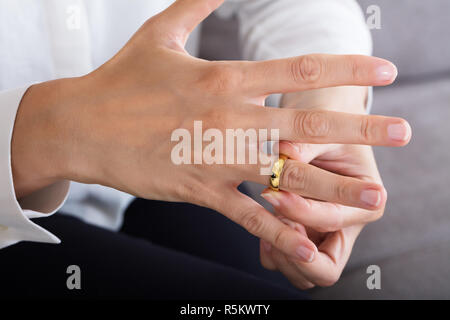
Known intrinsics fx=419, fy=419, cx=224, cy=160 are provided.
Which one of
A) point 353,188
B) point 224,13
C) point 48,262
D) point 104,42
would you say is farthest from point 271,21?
point 48,262

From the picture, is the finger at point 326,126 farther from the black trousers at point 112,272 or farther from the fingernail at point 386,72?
the black trousers at point 112,272

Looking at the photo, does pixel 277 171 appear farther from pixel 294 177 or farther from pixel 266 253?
pixel 266 253

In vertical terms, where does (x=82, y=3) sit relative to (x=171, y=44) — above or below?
above

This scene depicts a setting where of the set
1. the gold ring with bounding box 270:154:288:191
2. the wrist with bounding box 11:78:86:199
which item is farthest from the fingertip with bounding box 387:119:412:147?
the wrist with bounding box 11:78:86:199

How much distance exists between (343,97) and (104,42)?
35 centimetres

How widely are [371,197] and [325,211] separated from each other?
0.28 feet

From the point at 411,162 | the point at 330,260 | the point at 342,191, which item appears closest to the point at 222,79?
the point at 342,191

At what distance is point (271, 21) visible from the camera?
70cm

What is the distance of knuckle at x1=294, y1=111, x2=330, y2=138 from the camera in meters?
0.40

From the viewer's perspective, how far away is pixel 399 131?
0.38m

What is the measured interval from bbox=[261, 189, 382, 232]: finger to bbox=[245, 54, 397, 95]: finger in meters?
0.12

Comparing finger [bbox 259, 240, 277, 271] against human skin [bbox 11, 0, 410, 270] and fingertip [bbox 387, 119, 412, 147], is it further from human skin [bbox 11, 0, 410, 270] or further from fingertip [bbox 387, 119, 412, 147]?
fingertip [bbox 387, 119, 412, 147]
